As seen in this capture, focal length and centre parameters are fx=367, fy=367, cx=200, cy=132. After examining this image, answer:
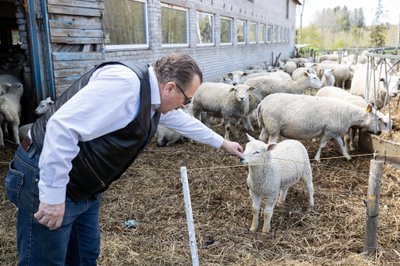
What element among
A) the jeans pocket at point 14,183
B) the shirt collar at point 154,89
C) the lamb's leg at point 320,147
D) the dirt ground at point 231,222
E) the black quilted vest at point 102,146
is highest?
the shirt collar at point 154,89

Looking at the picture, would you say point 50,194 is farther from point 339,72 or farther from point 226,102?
point 339,72

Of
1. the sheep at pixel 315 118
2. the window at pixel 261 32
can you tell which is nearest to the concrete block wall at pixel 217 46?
the window at pixel 261 32

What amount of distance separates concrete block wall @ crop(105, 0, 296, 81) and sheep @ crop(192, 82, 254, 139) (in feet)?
7.08

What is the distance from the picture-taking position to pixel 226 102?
8.13 metres

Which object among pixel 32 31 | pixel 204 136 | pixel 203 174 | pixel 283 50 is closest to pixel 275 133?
pixel 203 174

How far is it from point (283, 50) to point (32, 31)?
29466 millimetres

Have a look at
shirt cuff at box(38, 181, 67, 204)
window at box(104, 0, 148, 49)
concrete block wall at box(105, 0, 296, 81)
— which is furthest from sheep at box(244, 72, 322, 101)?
shirt cuff at box(38, 181, 67, 204)

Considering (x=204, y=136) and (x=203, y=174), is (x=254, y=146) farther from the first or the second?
(x=203, y=174)

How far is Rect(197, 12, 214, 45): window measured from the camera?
1451 centimetres

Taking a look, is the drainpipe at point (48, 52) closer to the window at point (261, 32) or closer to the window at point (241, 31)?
the window at point (241, 31)

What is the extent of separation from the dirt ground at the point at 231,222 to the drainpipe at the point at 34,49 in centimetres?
179

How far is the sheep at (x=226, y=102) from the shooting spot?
7.99m

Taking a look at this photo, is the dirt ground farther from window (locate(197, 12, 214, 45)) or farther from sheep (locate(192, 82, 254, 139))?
window (locate(197, 12, 214, 45))

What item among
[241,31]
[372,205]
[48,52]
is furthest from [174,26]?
[372,205]
